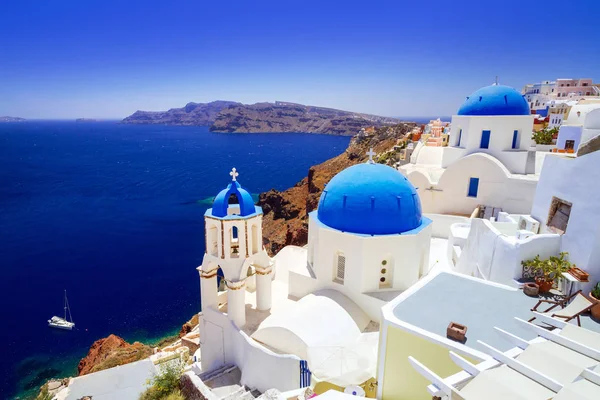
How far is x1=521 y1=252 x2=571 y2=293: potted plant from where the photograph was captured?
26.9 ft

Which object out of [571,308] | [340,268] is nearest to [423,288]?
[571,308]

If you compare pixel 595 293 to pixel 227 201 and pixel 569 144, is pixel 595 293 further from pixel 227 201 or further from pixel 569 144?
pixel 569 144

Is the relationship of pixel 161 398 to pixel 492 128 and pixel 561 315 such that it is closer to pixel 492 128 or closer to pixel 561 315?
pixel 561 315

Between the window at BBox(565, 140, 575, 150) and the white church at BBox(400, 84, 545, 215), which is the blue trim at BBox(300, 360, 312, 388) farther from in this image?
the window at BBox(565, 140, 575, 150)

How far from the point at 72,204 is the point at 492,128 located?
62472mm

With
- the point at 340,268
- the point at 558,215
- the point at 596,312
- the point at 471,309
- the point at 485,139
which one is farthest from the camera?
the point at 485,139

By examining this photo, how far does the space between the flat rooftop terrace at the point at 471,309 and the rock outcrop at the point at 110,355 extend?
18.7m

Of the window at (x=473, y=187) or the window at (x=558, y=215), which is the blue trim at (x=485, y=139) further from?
the window at (x=558, y=215)

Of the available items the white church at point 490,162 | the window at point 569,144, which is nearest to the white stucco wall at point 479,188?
the white church at point 490,162

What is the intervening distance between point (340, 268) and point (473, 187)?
32.3 ft

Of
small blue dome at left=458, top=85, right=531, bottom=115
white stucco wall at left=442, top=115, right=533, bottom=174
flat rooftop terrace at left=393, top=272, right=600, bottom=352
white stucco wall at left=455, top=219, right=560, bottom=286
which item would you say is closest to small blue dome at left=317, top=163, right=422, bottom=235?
white stucco wall at left=455, top=219, right=560, bottom=286

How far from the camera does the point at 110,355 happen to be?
21.2 metres

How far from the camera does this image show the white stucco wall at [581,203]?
7707 millimetres

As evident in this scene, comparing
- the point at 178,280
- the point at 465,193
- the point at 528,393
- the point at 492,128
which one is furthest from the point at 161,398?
the point at 178,280
